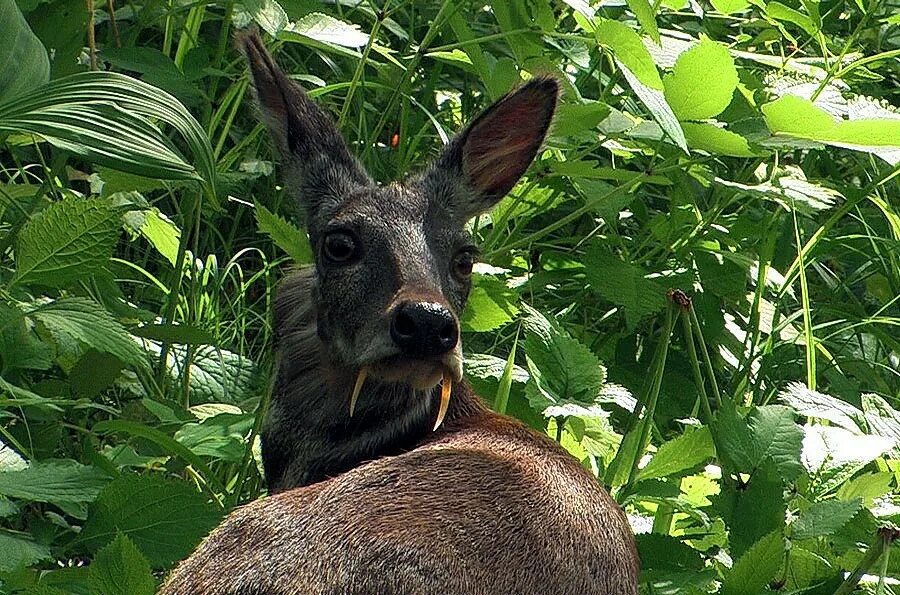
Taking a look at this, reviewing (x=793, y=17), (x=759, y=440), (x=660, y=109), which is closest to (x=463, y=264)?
(x=660, y=109)

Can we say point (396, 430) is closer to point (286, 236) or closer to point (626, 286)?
point (286, 236)

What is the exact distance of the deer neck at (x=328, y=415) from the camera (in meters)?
3.07

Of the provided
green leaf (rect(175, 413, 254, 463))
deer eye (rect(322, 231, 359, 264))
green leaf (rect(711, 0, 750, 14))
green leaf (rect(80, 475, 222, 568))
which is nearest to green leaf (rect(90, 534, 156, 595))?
green leaf (rect(80, 475, 222, 568))

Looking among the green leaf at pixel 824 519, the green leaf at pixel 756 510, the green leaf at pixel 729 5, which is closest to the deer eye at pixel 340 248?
the green leaf at pixel 756 510

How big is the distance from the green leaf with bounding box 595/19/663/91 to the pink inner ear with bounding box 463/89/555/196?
13.7 inches

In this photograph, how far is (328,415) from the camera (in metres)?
3.19

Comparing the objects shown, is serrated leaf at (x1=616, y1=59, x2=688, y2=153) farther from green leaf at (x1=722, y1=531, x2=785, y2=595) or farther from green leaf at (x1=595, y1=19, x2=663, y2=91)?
green leaf at (x1=722, y1=531, x2=785, y2=595)

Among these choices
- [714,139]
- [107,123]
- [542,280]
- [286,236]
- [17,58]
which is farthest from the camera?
[542,280]

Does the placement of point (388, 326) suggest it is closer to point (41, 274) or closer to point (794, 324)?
point (41, 274)

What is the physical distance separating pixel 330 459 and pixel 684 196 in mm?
1864

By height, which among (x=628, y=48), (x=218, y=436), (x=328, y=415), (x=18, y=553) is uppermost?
(x=628, y=48)

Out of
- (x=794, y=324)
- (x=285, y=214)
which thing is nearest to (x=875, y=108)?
(x=794, y=324)

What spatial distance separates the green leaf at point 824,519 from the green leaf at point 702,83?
104 centimetres

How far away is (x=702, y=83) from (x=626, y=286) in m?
0.96
